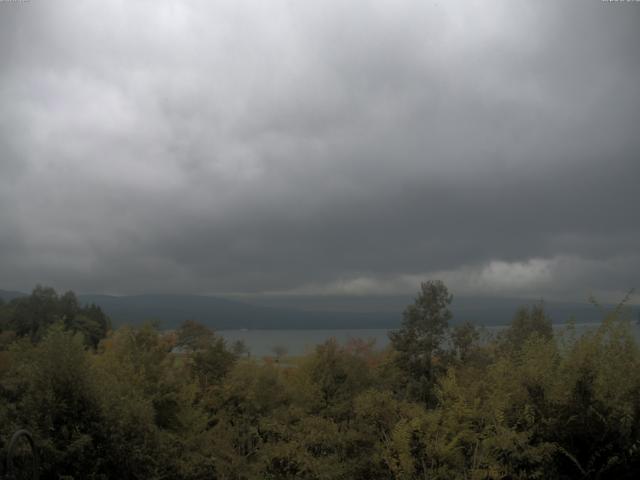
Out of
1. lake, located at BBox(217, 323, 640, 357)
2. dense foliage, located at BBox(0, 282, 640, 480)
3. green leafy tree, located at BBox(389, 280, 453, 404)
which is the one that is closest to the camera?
dense foliage, located at BBox(0, 282, 640, 480)

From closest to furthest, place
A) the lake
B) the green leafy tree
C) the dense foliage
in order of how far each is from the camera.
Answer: the dense foliage → the lake → the green leafy tree

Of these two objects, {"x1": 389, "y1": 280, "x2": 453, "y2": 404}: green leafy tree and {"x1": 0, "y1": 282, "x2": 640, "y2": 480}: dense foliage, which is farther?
{"x1": 389, "y1": 280, "x2": 453, "y2": 404}: green leafy tree

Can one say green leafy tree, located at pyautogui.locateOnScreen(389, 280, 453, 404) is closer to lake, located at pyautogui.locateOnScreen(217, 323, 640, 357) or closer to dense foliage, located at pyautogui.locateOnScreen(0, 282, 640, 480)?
lake, located at pyautogui.locateOnScreen(217, 323, 640, 357)

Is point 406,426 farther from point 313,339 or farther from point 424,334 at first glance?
point 424,334

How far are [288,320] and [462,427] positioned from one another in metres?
145

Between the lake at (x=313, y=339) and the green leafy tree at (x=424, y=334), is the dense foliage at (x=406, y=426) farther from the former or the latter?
the green leafy tree at (x=424, y=334)

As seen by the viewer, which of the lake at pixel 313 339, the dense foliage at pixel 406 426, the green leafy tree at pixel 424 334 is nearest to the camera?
the dense foliage at pixel 406 426

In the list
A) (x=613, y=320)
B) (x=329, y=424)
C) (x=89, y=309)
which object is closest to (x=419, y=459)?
(x=329, y=424)

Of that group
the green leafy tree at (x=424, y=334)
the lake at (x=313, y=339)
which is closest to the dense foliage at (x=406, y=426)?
the lake at (x=313, y=339)

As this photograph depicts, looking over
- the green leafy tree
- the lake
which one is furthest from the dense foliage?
the green leafy tree

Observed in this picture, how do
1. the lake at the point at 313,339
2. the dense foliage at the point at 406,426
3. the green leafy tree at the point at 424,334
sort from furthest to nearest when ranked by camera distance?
1. the green leafy tree at the point at 424,334
2. the lake at the point at 313,339
3. the dense foliage at the point at 406,426

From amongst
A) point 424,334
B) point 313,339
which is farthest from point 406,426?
point 424,334

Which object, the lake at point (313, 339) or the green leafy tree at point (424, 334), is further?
the green leafy tree at point (424, 334)

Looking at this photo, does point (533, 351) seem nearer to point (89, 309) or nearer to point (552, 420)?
point (552, 420)
